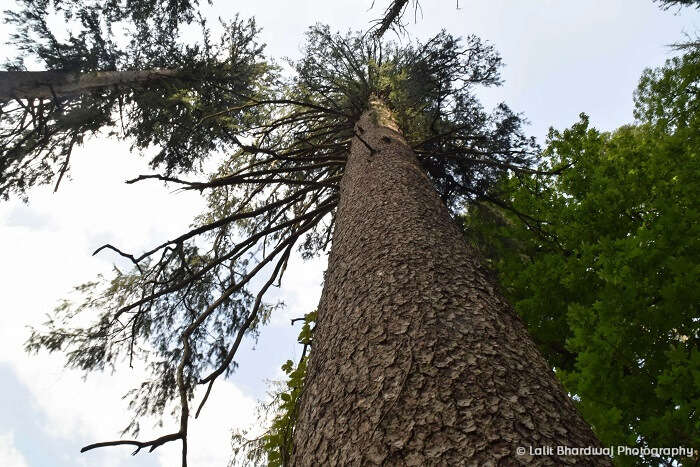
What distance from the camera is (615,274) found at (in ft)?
10.6

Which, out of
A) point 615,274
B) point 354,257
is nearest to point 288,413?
point 354,257

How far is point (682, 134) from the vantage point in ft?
17.2

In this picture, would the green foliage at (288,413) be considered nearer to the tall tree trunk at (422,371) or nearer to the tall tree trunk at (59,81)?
the tall tree trunk at (422,371)

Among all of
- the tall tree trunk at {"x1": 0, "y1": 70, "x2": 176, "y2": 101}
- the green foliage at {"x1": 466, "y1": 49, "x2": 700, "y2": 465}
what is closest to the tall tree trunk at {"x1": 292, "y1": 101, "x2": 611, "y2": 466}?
the green foliage at {"x1": 466, "y1": 49, "x2": 700, "y2": 465}

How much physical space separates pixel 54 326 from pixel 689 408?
6.23 metres

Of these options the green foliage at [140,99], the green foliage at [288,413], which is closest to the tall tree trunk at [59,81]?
the green foliage at [140,99]

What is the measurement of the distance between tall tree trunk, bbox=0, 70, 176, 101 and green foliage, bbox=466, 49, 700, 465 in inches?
270

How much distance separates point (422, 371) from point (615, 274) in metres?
2.79

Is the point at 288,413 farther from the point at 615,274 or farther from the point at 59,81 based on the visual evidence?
the point at 59,81

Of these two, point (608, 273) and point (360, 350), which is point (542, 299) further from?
point (360, 350)

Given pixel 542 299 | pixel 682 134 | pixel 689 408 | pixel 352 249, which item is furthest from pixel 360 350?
pixel 682 134

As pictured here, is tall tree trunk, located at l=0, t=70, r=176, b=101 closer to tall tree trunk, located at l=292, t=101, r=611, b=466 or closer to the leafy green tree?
the leafy green tree

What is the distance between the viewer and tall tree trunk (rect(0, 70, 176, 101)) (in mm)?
6215

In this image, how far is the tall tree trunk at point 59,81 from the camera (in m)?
6.21
